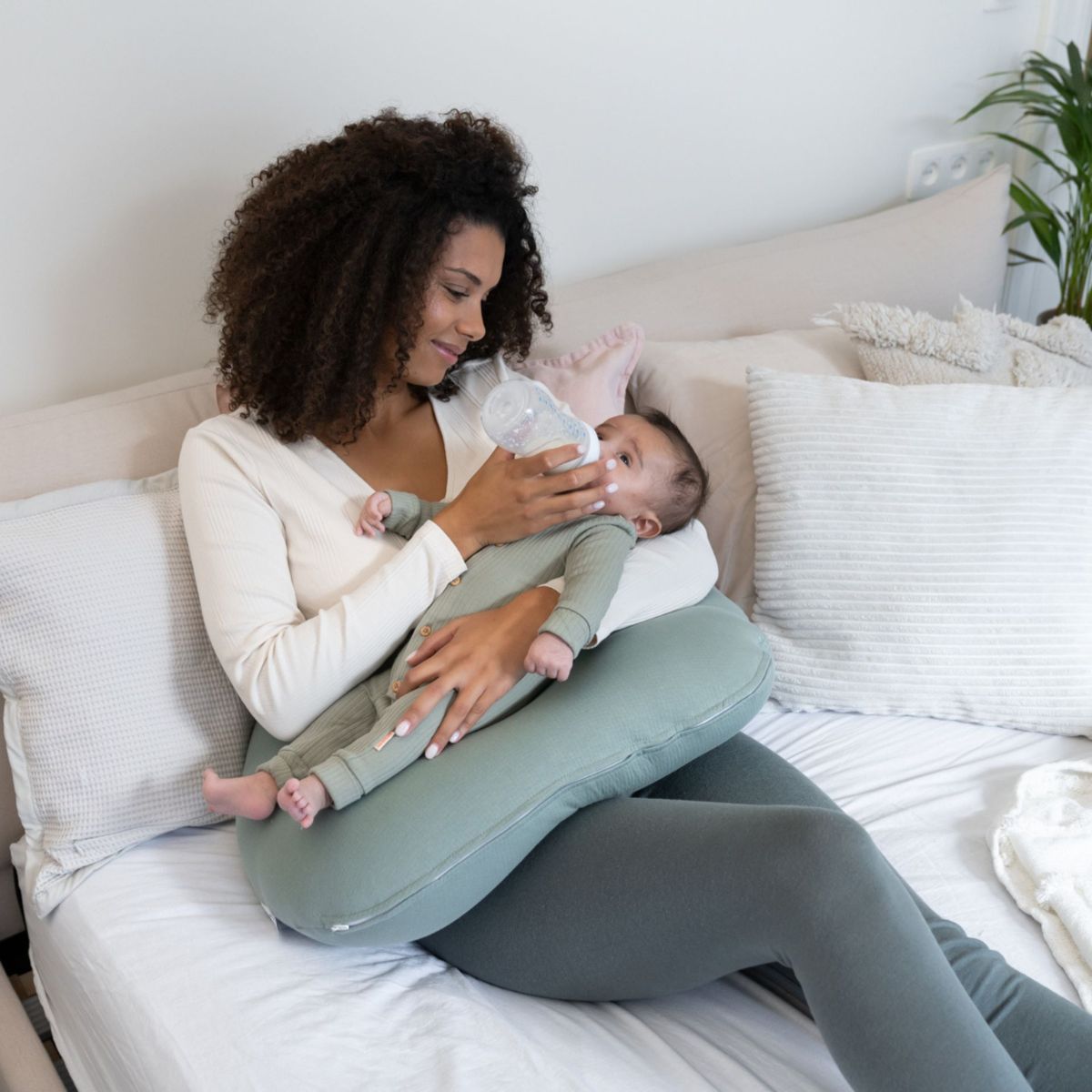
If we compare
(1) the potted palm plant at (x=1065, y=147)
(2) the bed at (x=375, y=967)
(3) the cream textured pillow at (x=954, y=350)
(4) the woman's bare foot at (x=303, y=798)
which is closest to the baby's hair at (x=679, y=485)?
(2) the bed at (x=375, y=967)

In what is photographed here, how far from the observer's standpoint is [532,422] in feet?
4.67

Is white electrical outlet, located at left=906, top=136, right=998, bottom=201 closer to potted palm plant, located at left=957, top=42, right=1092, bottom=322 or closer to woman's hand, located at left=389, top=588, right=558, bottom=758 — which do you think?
potted palm plant, located at left=957, top=42, right=1092, bottom=322

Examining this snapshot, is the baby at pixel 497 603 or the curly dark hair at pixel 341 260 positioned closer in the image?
the baby at pixel 497 603

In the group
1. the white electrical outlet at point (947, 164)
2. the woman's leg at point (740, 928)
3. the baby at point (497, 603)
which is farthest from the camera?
the white electrical outlet at point (947, 164)

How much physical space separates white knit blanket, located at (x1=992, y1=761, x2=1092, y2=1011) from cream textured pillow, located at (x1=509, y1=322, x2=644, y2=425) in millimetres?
743

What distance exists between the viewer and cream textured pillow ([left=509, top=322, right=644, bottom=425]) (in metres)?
1.69

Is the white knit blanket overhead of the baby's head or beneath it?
beneath

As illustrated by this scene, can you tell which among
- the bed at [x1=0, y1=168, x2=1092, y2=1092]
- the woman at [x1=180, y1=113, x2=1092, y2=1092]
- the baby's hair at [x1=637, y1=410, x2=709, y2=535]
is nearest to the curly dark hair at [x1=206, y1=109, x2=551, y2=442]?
the woman at [x1=180, y1=113, x2=1092, y2=1092]

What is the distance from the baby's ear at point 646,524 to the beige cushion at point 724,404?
27 centimetres

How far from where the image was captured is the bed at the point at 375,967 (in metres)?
1.11

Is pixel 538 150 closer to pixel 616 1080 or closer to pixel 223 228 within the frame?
pixel 223 228

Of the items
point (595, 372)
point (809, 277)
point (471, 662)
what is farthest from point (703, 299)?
point (471, 662)

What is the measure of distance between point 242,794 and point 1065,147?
216cm

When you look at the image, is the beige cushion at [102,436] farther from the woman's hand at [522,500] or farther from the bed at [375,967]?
the woman's hand at [522,500]
